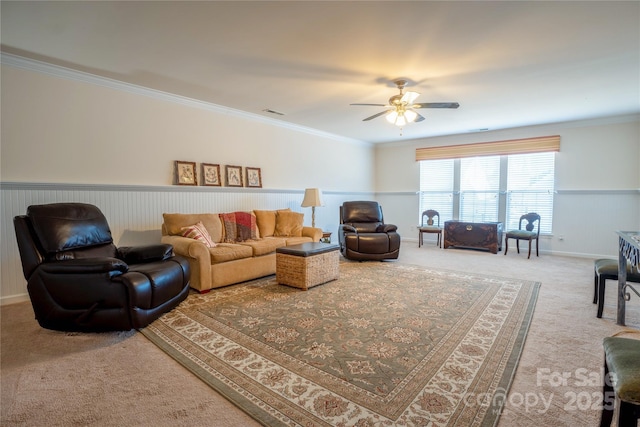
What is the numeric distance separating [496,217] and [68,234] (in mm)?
7184

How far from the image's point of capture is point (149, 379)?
192cm

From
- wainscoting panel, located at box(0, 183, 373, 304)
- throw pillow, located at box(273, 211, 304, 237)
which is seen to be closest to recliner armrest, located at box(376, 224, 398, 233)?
throw pillow, located at box(273, 211, 304, 237)

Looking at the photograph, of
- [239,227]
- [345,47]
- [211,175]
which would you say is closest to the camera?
[345,47]

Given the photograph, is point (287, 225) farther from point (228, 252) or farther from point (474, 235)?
point (474, 235)

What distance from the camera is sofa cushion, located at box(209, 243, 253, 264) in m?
3.63

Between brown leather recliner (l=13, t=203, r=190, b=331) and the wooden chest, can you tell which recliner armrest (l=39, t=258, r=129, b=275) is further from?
the wooden chest

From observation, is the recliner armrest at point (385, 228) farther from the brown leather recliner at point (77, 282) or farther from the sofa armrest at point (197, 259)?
the brown leather recliner at point (77, 282)

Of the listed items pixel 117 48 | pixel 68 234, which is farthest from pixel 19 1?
pixel 68 234

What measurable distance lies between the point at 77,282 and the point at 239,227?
2208 millimetres

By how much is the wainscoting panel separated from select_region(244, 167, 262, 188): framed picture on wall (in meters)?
0.12

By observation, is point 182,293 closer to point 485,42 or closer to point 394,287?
point 394,287

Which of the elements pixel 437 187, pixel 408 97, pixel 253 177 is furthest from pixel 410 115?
pixel 437 187

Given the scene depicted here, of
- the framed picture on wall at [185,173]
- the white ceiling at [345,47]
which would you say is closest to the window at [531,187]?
the white ceiling at [345,47]

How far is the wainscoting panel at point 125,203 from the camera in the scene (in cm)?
316
